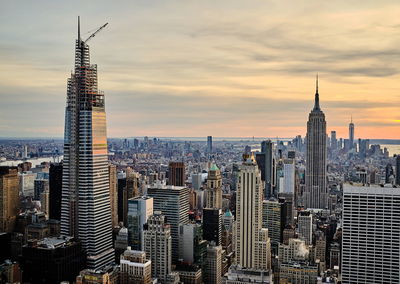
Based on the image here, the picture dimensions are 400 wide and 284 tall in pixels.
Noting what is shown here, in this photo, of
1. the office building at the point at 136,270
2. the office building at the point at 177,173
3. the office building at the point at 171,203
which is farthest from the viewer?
the office building at the point at 177,173

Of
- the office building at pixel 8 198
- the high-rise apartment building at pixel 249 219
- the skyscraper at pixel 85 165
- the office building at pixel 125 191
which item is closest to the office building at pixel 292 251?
the high-rise apartment building at pixel 249 219

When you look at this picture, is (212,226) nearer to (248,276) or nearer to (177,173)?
(248,276)

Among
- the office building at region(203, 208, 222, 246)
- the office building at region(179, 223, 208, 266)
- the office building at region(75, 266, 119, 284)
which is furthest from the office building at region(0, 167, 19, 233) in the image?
the office building at region(203, 208, 222, 246)

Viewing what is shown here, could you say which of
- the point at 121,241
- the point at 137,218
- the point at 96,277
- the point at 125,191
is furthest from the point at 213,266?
the point at 125,191

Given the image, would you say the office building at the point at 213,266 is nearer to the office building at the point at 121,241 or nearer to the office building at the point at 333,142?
the office building at the point at 121,241

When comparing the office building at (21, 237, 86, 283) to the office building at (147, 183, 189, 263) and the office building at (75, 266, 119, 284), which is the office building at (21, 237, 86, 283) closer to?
the office building at (75, 266, 119, 284)

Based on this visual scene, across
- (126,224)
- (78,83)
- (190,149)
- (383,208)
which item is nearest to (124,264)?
(126,224)

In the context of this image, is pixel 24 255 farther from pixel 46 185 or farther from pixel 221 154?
pixel 221 154
